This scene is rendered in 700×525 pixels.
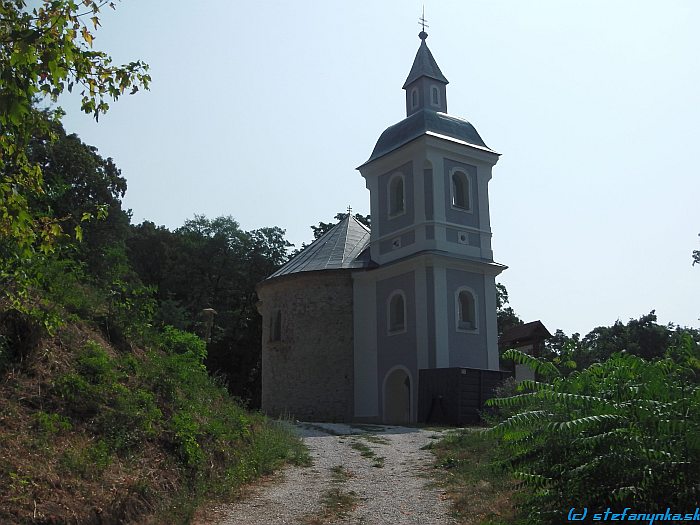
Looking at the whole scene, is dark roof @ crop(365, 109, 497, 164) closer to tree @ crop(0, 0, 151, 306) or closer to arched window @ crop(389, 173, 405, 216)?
arched window @ crop(389, 173, 405, 216)

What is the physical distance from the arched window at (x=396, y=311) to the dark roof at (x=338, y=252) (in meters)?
1.92

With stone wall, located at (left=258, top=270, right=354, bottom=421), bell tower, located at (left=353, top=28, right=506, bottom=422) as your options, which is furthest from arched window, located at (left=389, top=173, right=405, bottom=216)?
stone wall, located at (left=258, top=270, right=354, bottom=421)

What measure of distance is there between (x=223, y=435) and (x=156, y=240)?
114ft

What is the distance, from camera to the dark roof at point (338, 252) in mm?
29062

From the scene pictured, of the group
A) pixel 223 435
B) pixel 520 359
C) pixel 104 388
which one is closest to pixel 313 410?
pixel 223 435

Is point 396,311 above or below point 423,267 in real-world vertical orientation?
below

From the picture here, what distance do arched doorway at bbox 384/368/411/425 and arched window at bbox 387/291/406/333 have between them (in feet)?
5.66

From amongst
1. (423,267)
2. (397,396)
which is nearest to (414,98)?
(423,267)

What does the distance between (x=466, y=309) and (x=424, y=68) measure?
10346 mm

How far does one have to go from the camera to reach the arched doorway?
26969mm

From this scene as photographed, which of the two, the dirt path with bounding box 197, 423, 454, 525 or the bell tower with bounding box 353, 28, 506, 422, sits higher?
the bell tower with bounding box 353, 28, 506, 422

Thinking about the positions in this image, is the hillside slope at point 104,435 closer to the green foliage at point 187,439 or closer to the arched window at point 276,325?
the green foliage at point 187,439

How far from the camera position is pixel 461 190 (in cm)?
2855

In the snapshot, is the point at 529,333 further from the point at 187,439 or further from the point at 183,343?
the point at 187,439
